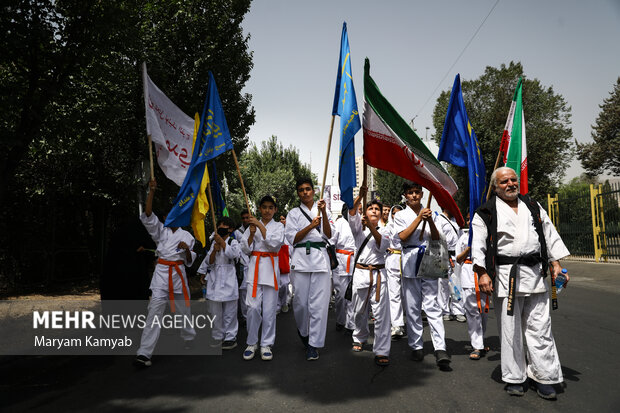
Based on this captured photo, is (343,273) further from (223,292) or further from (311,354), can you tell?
(311,354)

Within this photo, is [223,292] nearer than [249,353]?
No

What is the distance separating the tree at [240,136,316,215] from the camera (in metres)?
42.1

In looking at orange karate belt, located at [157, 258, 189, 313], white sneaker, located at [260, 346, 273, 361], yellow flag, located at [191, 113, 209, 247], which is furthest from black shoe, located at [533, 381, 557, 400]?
orange karate belt, located at [157, 258, 189, 313]

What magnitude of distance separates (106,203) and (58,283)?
8.92 ft

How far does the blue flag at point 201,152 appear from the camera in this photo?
504cm

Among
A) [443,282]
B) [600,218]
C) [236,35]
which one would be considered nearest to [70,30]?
[443,282]

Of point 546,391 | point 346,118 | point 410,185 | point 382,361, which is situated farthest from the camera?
point 346,118

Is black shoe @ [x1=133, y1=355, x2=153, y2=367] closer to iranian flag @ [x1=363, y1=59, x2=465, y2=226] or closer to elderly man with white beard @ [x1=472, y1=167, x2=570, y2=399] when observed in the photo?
iranian flag @ [x1=363, y1=59, x2=465, y2=226]

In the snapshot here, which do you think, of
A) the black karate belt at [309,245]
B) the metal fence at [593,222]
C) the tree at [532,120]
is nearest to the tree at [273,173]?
the tree at [532,120]

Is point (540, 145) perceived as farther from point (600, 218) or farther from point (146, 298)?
point (146, 298)

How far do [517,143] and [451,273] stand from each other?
2865 mm

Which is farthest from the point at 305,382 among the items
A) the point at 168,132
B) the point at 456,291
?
the point at 456,291

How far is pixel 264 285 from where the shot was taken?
17.2 ft

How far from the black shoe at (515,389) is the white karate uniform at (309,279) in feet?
6.80
